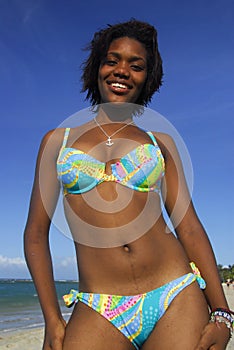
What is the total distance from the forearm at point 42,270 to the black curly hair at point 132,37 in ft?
3.49

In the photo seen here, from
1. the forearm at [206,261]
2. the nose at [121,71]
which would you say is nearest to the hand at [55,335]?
the forearm at [206,261]

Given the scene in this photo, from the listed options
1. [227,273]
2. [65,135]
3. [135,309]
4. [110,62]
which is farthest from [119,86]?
[227,273]

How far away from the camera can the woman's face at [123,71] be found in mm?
2777

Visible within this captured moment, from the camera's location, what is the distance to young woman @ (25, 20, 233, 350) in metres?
2.24

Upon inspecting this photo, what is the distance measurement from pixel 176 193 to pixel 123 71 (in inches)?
31.2

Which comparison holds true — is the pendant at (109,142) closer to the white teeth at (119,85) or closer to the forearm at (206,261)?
the white teeth at (119,85)

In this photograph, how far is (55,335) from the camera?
2.22m

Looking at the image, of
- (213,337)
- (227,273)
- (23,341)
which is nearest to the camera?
(213,337)

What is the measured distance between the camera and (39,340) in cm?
1238

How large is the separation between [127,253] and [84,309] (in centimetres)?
35

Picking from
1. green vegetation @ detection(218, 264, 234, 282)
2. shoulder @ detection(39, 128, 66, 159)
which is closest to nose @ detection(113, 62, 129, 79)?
shoulder @ detection(39, 128, 66, 159)

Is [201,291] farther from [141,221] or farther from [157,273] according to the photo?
[141,221]

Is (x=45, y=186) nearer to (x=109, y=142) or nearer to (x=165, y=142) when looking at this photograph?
(x=109, y=142)

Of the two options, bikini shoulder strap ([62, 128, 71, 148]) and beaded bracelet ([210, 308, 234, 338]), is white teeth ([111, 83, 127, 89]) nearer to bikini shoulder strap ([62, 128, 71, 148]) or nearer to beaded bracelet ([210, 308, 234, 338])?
bikini shoulder strap ([62, 128, 71, 148])
